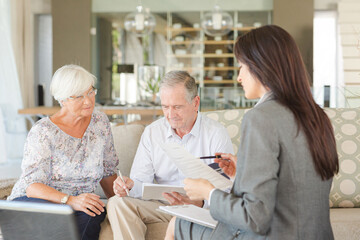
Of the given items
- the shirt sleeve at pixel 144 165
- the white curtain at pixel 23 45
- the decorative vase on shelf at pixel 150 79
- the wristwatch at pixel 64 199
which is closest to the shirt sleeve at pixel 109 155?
the shirt sleeve at pixel 144 165

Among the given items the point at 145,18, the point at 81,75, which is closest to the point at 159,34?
the point at 145,18

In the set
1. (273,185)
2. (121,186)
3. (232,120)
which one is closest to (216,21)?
(232,120)

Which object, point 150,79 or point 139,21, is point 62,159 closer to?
point 139,21

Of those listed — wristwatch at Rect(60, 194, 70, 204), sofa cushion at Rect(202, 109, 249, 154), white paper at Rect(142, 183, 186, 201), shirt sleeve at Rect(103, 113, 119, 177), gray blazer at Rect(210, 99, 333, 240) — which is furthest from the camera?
sofa cushion at Rect(202, 109, 249, 154)

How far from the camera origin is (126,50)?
33.4 feet

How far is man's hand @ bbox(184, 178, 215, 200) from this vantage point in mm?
1476

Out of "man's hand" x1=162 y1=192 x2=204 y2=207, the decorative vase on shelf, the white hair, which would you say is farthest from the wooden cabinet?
"man's hand" x1=162 y1=192 x2=204 y2=207

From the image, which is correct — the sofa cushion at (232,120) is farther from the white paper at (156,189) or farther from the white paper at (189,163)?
the white paper at (189,163)

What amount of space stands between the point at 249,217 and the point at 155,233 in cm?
113

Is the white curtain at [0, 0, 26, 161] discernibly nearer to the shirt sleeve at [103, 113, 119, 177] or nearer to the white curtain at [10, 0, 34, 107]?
the white curtain at [10, 0, 34, 107]

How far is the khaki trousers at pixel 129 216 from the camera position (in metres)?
2.19

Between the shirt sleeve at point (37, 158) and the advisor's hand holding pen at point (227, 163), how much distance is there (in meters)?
0.87

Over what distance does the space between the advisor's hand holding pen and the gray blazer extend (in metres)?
0.46

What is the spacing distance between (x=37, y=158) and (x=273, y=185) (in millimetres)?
1292
